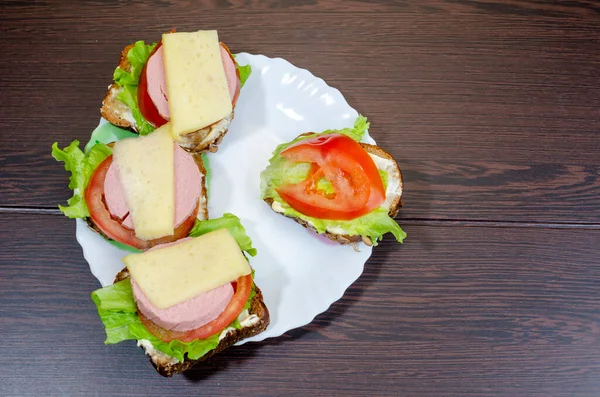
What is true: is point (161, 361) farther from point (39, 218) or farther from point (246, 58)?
point (246, 58)

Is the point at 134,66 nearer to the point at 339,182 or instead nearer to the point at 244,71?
the point at 244,71

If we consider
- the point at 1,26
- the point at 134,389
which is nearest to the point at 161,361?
the point at 134,389

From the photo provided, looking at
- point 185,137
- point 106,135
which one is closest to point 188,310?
point 185,137

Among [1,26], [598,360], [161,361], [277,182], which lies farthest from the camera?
[1,26]

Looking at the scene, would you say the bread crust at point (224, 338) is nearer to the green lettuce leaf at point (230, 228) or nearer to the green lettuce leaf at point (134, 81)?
the green lettuce leaf at point (230, 228)

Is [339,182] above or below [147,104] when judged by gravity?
below

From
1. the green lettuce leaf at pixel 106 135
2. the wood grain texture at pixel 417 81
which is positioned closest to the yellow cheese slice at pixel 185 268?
the green lettuce leaf at pixel 106 135

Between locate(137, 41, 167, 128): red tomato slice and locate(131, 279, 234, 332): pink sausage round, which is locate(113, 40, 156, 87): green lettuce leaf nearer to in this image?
locate(137, 41, 167, 128): red tomato slice

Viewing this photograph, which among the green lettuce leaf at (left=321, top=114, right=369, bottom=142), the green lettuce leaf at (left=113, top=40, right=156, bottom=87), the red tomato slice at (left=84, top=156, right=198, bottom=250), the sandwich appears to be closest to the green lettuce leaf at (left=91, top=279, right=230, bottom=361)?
the sandwich
